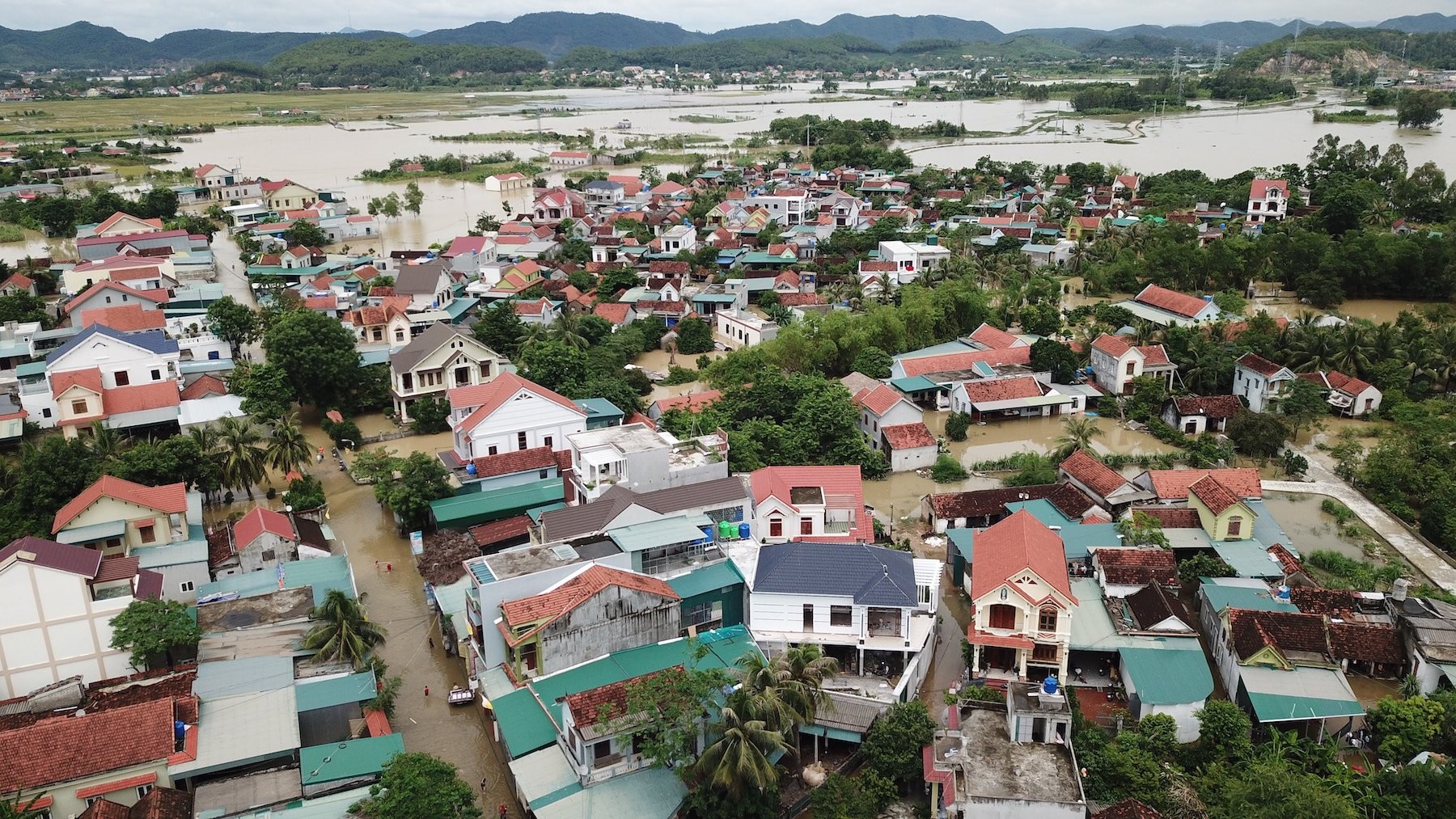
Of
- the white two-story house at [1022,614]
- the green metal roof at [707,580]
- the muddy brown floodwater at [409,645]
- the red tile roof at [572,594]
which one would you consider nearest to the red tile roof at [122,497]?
the muddy brown floodwater at [409,645]

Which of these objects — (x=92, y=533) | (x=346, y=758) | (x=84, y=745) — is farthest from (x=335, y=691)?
Result: (x=92, y=533)

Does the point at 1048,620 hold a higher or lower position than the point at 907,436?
higher

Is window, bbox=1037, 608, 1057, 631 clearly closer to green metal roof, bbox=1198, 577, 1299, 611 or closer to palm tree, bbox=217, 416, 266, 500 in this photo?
green metal roof, bbox=1198, 577, 1299, 611

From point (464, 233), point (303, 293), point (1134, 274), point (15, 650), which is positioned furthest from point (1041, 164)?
point (15, 650)

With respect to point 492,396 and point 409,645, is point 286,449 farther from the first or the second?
point 409,645

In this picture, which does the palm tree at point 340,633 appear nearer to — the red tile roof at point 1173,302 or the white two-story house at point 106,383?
the white two-story house at point 106,383

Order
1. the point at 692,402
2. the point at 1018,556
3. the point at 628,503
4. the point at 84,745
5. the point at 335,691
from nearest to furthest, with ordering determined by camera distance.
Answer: the point at 84,745, the point at 335,691, the point at 1018,556, the point at 628,503, the point at 692,402
